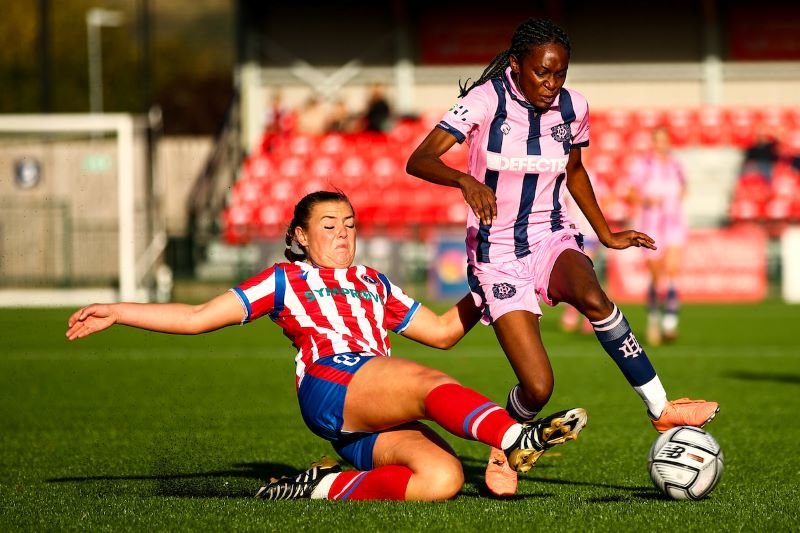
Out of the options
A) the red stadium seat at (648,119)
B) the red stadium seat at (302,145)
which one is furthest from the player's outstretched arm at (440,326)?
the red stadium seat at (648,119)

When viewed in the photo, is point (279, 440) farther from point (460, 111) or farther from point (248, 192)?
point (248, 192)

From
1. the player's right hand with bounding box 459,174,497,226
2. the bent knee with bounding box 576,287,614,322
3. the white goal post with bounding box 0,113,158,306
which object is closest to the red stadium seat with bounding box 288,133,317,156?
the white goal post with bounding box 0,113,158,306

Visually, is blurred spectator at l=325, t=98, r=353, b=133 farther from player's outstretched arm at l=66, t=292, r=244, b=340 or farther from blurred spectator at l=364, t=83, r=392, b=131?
player's outstretched arm at l=66, t=292, r=244, b=340

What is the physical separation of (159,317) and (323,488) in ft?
3.22

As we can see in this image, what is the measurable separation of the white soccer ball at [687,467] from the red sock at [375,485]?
3.37ft

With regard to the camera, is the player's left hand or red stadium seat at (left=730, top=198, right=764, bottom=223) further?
red stadium seat at (left=730, top=198, right=764, bottom=223)

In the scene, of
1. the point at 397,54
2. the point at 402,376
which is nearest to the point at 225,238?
the point at 397,54

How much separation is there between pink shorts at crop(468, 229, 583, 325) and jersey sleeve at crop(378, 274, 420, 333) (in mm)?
368

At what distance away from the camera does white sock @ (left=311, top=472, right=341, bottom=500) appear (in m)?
5.08

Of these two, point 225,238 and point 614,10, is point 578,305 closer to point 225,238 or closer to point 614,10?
point 225,238

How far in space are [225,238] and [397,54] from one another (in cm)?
896

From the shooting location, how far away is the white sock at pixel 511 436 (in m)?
4.41

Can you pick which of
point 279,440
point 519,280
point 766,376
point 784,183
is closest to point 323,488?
point 519,280

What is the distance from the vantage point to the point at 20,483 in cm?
592
